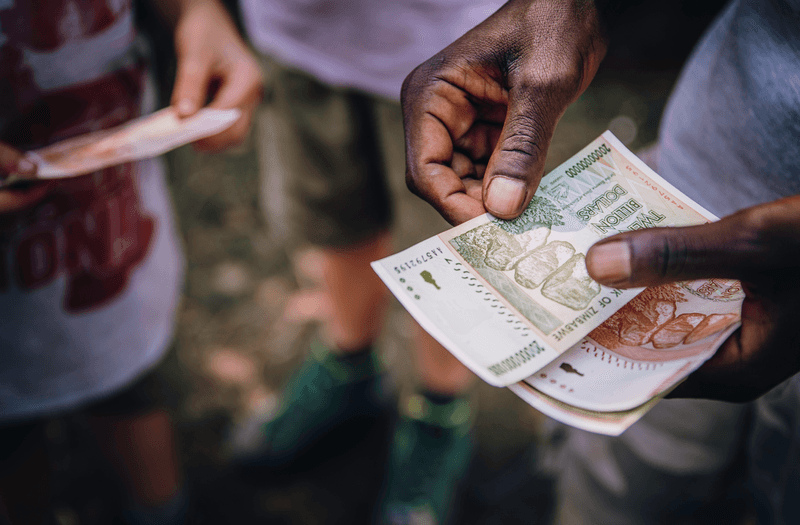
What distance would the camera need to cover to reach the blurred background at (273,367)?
54.5 inches

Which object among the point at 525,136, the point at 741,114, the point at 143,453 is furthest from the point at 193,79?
the point at 741,114

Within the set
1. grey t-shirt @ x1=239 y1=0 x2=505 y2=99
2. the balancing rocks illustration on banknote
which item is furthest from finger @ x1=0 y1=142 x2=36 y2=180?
grey t-shirt @ x1=239 y1=0 x2=505 y2=99

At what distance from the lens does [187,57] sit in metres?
1.04

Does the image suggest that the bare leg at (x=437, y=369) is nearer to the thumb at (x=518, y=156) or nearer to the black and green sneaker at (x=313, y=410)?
the black and green sneaker at (x=313, y=410)

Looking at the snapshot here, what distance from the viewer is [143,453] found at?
123cm

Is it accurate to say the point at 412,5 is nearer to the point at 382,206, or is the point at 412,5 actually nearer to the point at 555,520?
the point at 382,206

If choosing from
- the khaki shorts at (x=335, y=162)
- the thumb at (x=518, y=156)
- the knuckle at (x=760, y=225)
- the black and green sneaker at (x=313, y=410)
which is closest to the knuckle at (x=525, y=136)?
the thumb at (x=518, y=156)

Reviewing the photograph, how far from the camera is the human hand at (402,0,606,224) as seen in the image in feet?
2.27

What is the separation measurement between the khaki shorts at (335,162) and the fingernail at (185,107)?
1.29ft

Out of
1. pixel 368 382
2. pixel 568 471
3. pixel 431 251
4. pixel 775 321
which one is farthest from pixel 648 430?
pixel 368 382

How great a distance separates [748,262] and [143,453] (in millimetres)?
1420

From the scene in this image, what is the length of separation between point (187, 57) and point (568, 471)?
1.40 metres

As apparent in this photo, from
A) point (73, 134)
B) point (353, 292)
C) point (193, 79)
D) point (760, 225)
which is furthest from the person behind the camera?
point (353, 292)

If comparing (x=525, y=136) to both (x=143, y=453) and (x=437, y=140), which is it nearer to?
(x=437, y=140)
